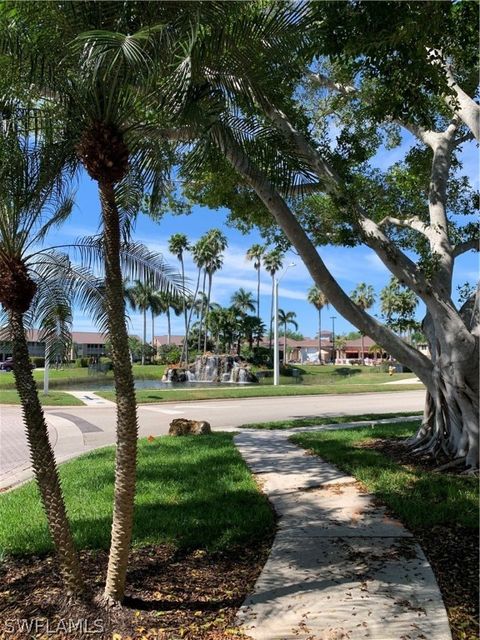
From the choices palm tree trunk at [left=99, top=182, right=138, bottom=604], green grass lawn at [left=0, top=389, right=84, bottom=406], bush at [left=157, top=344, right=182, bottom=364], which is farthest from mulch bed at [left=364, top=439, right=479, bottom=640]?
bush at [left=157, top=344, right=182, bottom=364]

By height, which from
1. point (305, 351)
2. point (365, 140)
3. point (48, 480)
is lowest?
point (48, 480)

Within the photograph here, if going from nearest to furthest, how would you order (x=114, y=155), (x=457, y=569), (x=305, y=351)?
Result: (x=114, y=155) < (x=457, y=569) < (x=305, y=351)

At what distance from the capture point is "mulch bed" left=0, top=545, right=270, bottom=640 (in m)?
3.37

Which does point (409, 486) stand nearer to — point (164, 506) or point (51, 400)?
point (164, 506)

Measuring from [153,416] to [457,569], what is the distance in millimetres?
13670

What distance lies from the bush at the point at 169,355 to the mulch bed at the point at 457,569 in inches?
2430

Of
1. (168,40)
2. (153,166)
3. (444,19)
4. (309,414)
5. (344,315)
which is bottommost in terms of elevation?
(309,414)

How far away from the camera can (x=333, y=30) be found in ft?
17.0

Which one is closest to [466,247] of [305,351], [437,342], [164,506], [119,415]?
[437,342]

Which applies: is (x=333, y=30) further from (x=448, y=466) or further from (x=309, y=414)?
(x=309, y=414)

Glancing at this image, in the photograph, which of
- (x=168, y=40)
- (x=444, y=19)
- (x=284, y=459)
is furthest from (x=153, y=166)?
(x=284, y=459)

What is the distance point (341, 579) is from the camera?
13.4 ft

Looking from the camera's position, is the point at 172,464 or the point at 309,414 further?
the point at 309,414

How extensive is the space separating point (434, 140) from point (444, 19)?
14.3 feet
